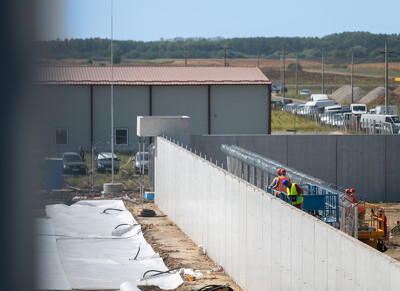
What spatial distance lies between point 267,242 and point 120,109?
31.6 m

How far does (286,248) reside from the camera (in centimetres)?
1073

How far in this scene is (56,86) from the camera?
134 centimetres

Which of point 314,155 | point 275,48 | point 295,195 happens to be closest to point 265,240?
point 295,195

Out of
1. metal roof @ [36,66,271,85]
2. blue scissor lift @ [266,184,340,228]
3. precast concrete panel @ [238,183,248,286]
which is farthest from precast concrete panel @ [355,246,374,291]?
metal roof @ [36,66,271,85]

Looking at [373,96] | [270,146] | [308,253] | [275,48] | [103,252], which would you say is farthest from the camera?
[275,48]

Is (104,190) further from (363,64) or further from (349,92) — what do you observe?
(363,64)

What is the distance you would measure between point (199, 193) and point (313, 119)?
46351 mm

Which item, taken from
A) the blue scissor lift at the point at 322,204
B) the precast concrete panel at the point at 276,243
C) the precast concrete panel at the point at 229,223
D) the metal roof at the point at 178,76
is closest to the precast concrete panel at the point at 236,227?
the precast concrete panel at the point at 229,223

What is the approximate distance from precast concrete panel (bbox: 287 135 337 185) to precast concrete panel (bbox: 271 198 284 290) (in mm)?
20583

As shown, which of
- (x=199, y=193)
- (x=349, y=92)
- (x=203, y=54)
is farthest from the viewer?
(x=203, y=54)

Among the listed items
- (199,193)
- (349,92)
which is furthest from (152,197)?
(349,92)

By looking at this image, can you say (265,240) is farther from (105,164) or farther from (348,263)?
(105,164)

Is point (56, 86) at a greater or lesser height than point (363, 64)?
lesser

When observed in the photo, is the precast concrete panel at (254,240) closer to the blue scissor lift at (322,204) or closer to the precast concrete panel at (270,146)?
the blue scissor lift at (322,204)
